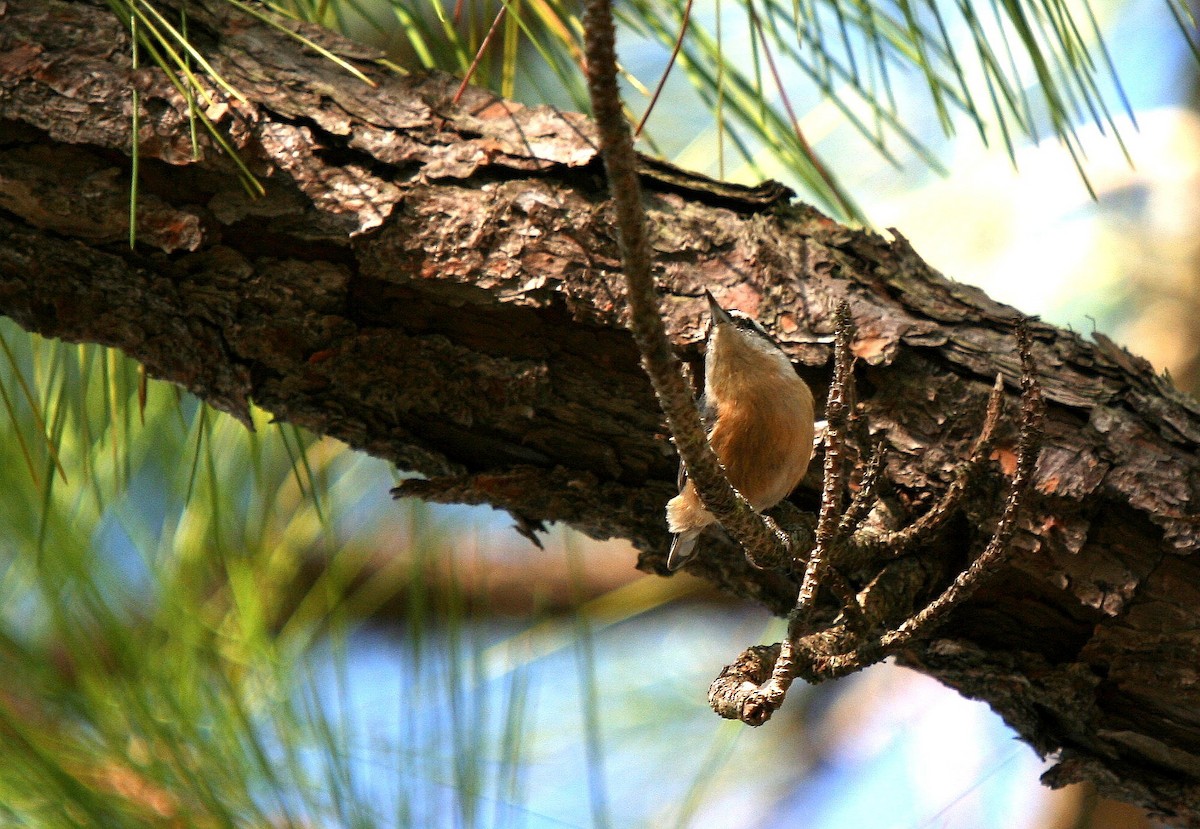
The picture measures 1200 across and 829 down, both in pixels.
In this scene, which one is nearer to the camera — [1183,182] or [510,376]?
[510,376]

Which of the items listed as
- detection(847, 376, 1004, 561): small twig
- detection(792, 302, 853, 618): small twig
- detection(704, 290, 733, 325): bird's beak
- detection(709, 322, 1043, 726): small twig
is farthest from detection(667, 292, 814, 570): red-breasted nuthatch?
detection(792, 302, 853, 618): small twig

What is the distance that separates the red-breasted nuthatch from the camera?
4.64 ft

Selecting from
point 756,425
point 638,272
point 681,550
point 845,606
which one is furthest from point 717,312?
point 638,272

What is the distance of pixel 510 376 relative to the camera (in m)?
1.38

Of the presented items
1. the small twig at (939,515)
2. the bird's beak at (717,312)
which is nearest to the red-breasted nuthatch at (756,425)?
the bird's beak at (717,312)

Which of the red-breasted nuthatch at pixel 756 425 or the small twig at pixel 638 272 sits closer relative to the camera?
the small twig at pixel 638 272

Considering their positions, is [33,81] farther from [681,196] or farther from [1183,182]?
[1183,182]

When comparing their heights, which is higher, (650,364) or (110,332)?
(110,332)

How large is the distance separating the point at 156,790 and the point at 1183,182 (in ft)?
9.39

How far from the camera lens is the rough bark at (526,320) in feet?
4.30

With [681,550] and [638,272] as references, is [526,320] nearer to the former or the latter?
[681,550]

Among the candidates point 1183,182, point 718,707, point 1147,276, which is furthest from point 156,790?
point 1183,182

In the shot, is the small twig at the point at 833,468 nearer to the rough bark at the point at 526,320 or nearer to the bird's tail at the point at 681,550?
the rough bark at the point at 526,320

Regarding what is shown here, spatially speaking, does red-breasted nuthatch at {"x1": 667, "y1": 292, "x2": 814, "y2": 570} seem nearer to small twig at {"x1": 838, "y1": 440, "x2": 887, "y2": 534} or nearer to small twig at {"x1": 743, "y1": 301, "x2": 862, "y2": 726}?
small twig at {"x1": 838, "y1": 440, "x2": 887, "y2": 534}
